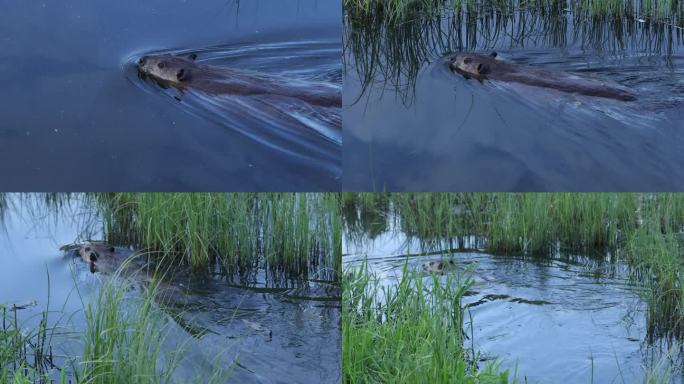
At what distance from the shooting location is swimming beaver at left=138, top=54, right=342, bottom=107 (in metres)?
3.15

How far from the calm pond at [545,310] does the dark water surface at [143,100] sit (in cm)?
42

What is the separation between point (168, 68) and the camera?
317 cm

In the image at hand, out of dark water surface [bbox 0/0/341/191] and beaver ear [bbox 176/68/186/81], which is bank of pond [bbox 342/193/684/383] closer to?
dark water surface [bbox 0/0/341/191]

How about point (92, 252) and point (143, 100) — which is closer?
point (92, 252)

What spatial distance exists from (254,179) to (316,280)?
1.53 ft

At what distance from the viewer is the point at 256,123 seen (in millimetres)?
3148

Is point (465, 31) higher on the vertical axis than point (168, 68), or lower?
higher

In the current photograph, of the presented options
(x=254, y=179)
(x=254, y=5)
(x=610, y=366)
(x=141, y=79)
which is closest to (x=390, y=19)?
(x=254, y=5)

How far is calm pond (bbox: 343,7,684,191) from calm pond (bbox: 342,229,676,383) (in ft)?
1.06

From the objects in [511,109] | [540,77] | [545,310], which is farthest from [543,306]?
[540,77]

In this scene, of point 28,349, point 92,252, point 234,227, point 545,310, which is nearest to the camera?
point 28,349

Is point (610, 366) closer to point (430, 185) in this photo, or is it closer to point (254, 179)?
point (430, 185)

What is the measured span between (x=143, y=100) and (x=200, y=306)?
0.81 meters

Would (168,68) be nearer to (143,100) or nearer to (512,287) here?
(143,100)
